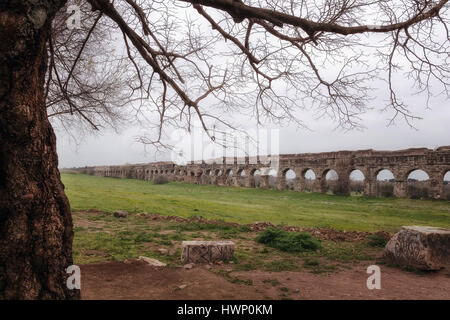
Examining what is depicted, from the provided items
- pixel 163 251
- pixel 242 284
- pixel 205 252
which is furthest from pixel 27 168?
pixel 163 251

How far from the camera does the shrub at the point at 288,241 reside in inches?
316

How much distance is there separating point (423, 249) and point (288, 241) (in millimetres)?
3024

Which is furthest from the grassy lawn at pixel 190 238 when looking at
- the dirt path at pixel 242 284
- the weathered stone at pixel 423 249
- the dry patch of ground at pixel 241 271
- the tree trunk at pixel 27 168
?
the tree trunk at pixel 27 168

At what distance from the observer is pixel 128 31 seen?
551 cm

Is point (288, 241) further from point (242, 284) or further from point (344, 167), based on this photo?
point (344, 167)

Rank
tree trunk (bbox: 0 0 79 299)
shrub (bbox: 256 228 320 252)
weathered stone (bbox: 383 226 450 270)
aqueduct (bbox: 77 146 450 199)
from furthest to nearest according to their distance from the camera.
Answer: aqueduct (bbox: 77 146 450 199)
shrub (bbox: 256 228 320 252)
weathered stone (bbox: 383 226 450 270)
tree trunk (bbox: 0 0 79 299)

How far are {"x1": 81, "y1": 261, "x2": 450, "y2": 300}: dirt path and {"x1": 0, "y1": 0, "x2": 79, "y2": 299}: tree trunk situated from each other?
1.06 metres

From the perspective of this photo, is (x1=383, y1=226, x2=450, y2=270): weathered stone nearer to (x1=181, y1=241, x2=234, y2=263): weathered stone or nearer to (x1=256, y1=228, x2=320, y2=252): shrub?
(x1=256, y1=228, x2=320, y2=252): shrub

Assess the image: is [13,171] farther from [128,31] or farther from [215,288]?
[128,31]

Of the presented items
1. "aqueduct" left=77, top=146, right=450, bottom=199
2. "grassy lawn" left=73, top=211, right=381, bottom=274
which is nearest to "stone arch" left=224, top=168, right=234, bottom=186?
"aqueduct" left=77, top=146, right=450, bottom=199

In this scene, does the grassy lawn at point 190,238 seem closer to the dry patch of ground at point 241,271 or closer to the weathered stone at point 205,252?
the dry patch of ground at point 241,271

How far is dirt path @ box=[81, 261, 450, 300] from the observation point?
439 centimetres

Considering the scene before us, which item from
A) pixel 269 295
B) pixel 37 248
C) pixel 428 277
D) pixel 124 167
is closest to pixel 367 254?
pixel 428 277

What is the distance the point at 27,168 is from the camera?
3.18 metres
